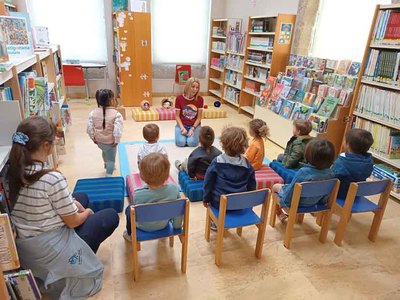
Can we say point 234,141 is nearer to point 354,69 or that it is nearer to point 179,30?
point 354,69

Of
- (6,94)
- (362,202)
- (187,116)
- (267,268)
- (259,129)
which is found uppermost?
(6,94)

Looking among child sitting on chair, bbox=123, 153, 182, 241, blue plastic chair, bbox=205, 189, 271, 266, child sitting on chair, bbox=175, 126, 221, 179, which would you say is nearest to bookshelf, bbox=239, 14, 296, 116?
child sitting on chair, bbox=175, 126, 221, 179

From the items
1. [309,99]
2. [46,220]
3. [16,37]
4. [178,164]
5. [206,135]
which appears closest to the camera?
[46,220]

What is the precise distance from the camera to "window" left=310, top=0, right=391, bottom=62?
3.54 meters

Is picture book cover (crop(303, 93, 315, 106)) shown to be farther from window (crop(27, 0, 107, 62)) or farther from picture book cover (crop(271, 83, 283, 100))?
window (crop(27, 0, 107, 62))

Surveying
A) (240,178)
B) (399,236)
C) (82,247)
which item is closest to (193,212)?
(240,178)

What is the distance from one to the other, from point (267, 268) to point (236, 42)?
4870 millimetres

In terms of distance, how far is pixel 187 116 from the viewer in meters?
3.84

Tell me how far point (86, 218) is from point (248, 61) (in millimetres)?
4474

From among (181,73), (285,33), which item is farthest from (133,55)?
(285,33)

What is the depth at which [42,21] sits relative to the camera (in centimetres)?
587

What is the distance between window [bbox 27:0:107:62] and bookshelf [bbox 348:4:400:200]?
5266mm

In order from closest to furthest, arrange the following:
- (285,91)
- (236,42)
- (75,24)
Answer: (285,91) → (236,42) → (75,24)

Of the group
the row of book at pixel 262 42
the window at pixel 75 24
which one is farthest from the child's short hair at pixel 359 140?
the window at pixel 75 24
